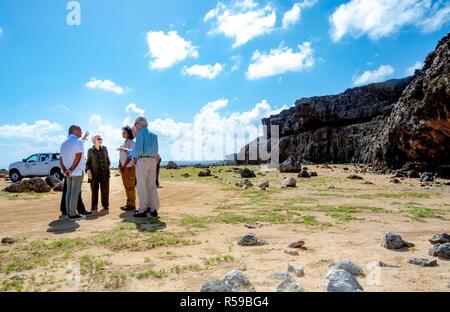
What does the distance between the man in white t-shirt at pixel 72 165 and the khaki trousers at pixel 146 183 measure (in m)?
1.51

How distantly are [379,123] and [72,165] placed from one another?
226 feet

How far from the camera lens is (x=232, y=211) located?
34.7 ft

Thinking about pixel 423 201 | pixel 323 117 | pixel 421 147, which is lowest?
pixel 423 201

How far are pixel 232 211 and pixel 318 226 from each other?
10.7 feet

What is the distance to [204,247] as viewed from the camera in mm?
6090

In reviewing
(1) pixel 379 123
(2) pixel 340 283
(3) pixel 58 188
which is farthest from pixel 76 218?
(1) pixel 379 123

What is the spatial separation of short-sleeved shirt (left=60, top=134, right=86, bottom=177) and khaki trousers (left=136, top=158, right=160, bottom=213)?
1.50m

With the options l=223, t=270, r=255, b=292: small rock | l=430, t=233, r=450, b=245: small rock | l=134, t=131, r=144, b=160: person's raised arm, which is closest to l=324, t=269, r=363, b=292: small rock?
l=223, t=270, r=255, b=292: small rock

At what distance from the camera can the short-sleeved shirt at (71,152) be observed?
896 cm

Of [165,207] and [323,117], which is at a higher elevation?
[323,117]

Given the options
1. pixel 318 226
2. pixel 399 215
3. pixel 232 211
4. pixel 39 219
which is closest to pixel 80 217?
pixel 39 219

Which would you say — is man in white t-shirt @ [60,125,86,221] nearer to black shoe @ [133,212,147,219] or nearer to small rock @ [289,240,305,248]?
black shoe @ [133,212,147,219]

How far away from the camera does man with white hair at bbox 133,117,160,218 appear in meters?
9.20
